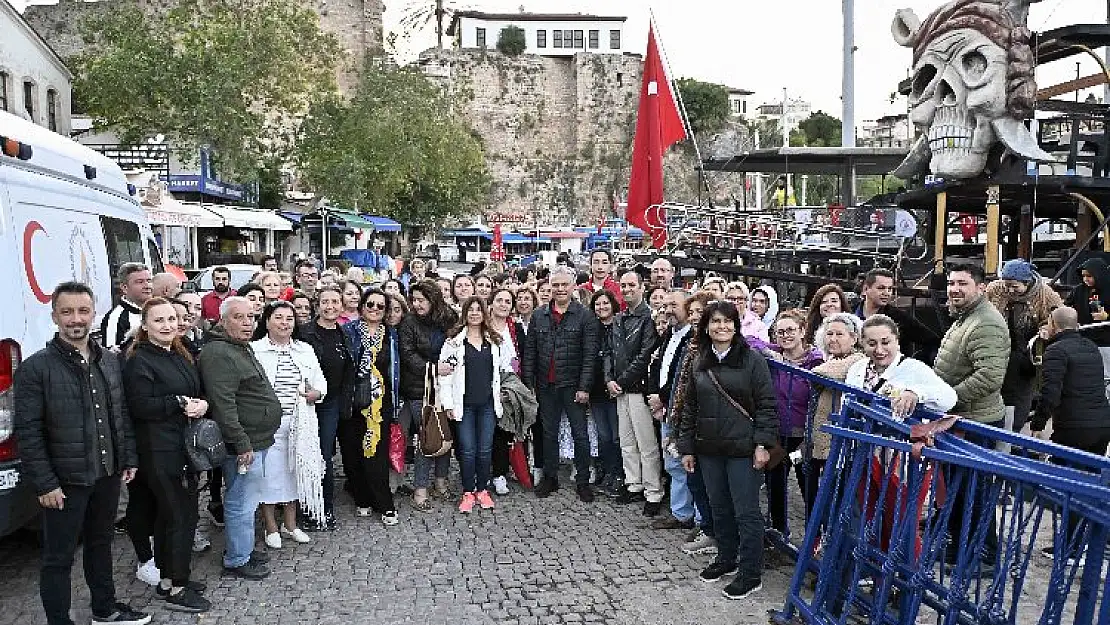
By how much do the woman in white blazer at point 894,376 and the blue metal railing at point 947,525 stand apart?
82 mm

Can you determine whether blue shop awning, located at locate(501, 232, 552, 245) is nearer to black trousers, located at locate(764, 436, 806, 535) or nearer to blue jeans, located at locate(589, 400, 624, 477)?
blue jeans, located at locate(589, 400, 624, 477)

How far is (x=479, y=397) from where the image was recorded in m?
6.93

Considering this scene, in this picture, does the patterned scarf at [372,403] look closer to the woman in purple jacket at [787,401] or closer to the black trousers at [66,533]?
the black trousers at [66,533]

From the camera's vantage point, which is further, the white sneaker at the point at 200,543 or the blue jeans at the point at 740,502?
the white sneaker at the point at 200,543

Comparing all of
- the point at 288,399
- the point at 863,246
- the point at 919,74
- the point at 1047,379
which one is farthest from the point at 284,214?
the point at 1047,379

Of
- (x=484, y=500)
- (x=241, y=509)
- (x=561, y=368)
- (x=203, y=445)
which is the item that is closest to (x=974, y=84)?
(x=561, y=368)

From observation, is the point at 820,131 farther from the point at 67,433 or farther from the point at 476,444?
the point at 67,433

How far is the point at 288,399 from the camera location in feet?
19.2

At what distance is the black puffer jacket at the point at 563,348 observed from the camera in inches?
278

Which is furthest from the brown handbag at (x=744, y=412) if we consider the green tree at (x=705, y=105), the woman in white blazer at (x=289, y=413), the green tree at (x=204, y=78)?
the green tree at (x=705, y=105)

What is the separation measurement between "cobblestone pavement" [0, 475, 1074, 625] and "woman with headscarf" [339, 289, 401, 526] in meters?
0.20

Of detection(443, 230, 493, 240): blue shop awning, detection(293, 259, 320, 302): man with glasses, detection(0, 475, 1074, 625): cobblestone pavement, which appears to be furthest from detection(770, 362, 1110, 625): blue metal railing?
detection(443, 230, 493, 240): blue shop awning

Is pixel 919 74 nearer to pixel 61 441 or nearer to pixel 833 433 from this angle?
pixel 833 433

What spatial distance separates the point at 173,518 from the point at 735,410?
311 cm
